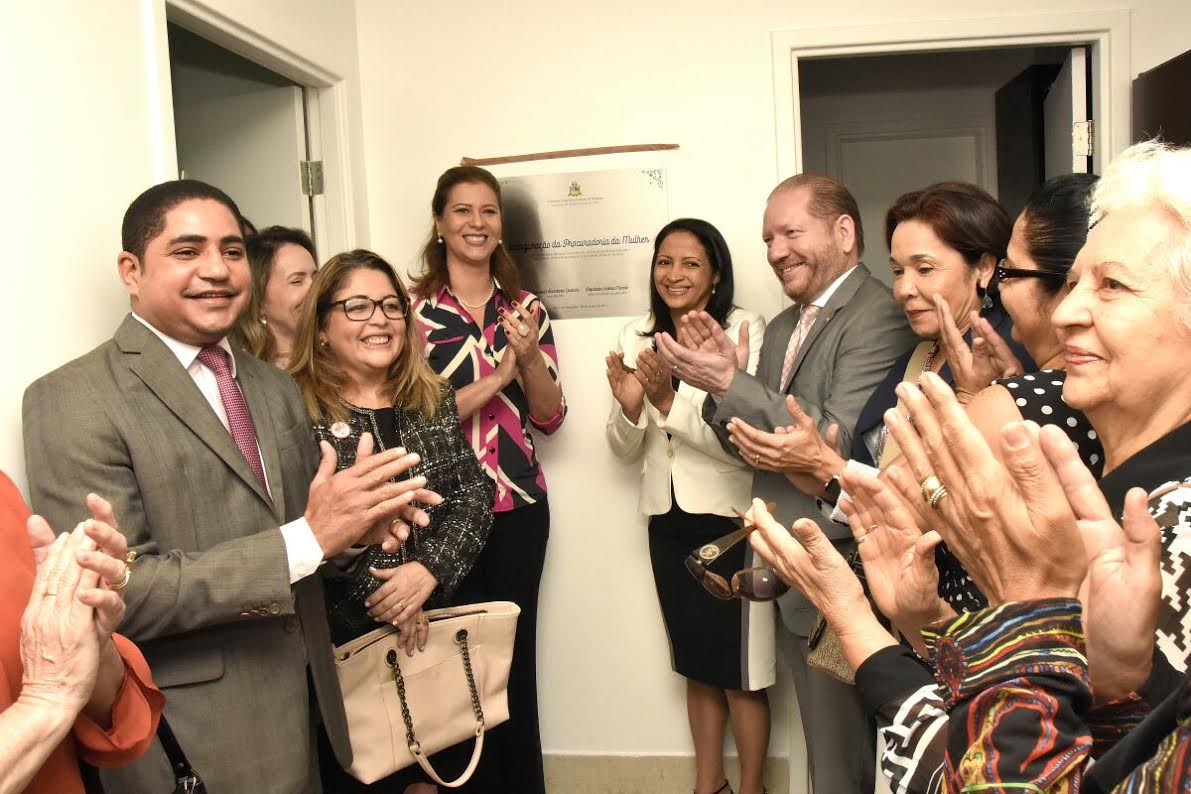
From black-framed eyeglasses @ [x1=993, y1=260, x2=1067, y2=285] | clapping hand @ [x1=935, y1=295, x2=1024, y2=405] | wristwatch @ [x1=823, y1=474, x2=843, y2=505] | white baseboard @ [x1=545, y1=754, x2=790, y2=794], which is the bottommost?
white baseboard @ [x1=545, y1=754, x2=790, y2=794]

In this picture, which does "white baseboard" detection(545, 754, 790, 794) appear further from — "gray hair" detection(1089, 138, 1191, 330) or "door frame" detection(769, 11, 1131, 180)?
"gray hair" detection(1089, 138, 1191, 330)

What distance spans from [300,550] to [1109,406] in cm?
124

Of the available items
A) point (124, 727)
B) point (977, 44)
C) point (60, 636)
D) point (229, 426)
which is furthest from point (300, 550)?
point (977, 44)

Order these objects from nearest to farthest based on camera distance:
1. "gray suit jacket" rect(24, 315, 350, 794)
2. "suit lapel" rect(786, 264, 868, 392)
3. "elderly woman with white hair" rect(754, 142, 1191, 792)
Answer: "elderly woman with white hair" rect(754, 142, 1191, 792), "gray suit jacket" rect(24, 315, 350, 794), "suit lapel" rect(786, 264, 868, 392)

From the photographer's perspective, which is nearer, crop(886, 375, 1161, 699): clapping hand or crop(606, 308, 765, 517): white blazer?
crop(886, 375, 1161, 699): clapping hand

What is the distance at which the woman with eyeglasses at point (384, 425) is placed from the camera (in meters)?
2.09

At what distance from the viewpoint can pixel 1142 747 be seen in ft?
2.37

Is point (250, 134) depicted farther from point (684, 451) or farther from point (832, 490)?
point (832, 490)

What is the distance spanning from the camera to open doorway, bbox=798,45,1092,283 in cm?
481

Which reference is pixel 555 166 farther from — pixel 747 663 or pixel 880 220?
pixel 880 220

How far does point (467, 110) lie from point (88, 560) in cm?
232

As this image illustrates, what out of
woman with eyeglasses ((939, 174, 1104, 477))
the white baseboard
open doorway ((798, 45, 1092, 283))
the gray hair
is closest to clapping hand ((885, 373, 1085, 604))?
the gray hair

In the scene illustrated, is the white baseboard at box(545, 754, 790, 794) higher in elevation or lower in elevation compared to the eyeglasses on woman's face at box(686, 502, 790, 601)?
lower

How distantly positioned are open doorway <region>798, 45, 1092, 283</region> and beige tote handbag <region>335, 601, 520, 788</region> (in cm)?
340
